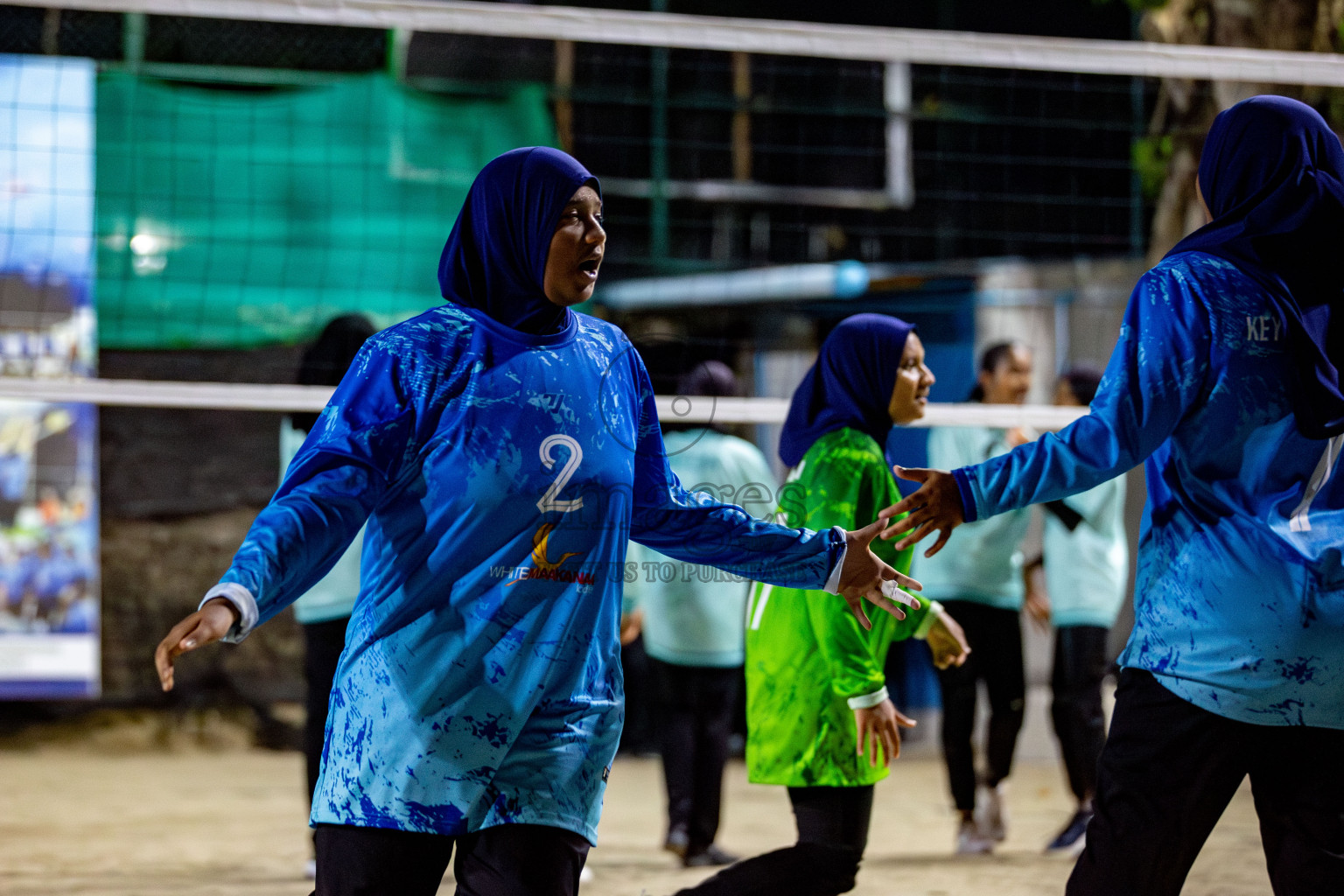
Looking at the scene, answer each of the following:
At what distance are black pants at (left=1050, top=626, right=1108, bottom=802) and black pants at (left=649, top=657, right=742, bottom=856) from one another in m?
1.37

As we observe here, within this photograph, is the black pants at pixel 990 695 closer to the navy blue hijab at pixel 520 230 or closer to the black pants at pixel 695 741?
the black pants at pixel 695 741

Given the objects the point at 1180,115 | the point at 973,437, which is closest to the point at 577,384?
the point at 973,437

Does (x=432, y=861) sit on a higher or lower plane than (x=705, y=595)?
higher

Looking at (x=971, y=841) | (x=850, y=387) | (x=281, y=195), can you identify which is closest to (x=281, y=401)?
(x=850, y=387)

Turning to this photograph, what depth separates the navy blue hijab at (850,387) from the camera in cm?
351

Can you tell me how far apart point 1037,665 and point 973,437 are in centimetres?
402

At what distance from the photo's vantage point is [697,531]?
2557 millimetres

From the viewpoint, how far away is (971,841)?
547cm

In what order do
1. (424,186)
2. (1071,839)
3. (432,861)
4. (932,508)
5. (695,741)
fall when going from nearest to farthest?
(432,861) → (932,508) → (695,741) → (1071,839) → (424,186)

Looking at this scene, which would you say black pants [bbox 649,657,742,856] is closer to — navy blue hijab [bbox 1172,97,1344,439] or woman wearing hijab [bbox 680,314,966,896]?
woman wearing hijab [bbox 680,314,966,896]

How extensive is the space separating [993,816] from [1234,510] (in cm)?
327

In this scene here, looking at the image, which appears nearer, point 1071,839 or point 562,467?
point 562,467

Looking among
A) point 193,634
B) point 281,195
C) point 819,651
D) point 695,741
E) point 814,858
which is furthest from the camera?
point 281,195

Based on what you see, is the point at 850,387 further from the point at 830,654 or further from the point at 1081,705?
the point at 1081,705
